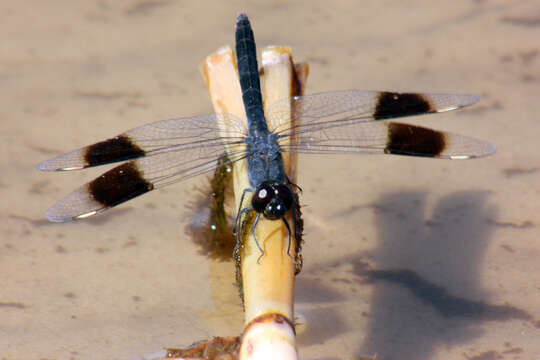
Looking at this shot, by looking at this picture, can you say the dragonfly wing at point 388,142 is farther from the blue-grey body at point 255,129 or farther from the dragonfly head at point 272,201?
the dragonfly head at point 272,201

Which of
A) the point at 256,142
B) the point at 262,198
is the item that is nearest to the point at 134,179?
the point at 256,142

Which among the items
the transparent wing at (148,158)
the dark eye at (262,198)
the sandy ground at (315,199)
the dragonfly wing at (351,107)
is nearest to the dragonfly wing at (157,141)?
the transparent wing at (148,158)

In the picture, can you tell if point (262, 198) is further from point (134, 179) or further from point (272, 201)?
point (134, 179)

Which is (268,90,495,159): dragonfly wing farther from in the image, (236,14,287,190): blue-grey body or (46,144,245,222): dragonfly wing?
(46,144,245,222): dragonfly wing

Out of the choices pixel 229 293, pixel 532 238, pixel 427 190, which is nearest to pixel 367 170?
pixel 427 190

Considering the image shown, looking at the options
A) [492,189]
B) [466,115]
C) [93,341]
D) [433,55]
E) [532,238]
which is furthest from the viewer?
[433,55]

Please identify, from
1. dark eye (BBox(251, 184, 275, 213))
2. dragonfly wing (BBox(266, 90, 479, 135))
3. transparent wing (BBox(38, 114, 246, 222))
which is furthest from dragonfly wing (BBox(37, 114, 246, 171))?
dark eye (BBox(251, 184, 275, 213))

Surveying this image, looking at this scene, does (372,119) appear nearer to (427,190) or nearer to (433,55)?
(427,190)
